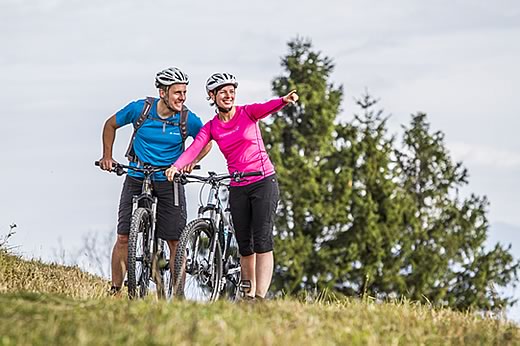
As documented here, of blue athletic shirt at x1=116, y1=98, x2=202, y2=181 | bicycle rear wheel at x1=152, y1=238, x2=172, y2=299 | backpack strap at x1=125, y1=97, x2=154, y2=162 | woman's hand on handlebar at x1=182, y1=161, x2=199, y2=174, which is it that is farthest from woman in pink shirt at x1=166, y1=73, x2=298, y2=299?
bicycle rear wheel at x1=152, y1=238, x2=172, y2=299

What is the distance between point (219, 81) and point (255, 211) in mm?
1319

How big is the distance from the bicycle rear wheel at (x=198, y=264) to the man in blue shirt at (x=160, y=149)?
0.56m

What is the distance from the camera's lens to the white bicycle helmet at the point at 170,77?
10.4 meters

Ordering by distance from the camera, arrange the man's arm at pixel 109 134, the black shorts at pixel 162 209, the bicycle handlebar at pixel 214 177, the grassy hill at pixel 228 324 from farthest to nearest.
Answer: the man's arm at pixel 109 134, the black shorts at pixel 162 209, the bicycle handlebar at pixel 214 177, the grassy hill at pixel 228 324

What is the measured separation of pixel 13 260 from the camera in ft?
44.6

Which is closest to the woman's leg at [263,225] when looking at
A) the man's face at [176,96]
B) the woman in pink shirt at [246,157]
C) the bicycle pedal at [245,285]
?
the woman in pink shirt at [246,157]

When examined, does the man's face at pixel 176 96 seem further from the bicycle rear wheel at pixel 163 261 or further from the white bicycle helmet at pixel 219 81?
the bicycle rear wheel at pixel 163 261

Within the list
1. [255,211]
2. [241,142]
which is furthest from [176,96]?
[255,211]

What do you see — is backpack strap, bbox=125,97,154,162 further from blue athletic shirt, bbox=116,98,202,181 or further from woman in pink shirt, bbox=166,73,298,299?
woman in pink shirt, bbox=166,73,298,299

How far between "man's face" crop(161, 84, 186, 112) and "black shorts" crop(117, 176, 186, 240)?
795 mm

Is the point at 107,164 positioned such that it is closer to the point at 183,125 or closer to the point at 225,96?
the point at 183,125

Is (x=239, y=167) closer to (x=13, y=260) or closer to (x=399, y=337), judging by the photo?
(x=399, y=337)

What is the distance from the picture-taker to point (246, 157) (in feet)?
32.8

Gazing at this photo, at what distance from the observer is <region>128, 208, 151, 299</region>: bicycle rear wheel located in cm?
1009
